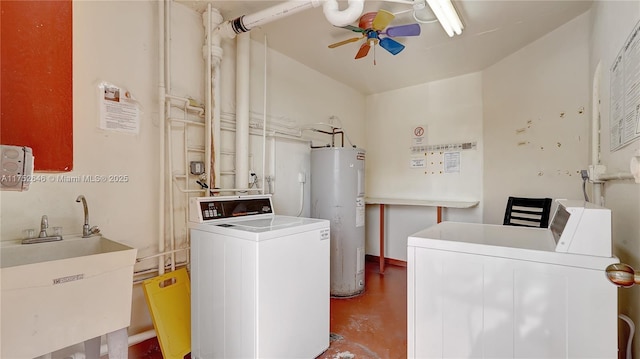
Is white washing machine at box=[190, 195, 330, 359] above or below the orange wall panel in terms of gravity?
below

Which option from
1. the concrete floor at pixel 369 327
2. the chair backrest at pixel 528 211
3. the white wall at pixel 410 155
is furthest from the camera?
the white wall at pixel 410 155

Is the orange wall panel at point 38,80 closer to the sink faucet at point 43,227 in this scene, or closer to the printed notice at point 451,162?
the sink faucet at point 43,227

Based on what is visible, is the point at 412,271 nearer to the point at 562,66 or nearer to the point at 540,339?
the point at 540,339

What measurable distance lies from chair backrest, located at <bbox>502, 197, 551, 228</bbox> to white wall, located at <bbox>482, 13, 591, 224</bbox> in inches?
6.3

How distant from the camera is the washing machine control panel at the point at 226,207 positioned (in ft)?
6.10

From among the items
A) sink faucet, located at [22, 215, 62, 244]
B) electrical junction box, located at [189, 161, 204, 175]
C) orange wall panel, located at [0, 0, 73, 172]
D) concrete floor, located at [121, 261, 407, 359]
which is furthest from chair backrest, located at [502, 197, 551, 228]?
sink faucet, located at [22, 215, 62, 244]

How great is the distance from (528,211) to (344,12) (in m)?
2.36

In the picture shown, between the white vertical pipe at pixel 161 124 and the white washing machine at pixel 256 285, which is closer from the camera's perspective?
the white washing machine at pixel 256 285

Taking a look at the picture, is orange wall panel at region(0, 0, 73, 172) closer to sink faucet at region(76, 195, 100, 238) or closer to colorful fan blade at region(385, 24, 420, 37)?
sink faucet at region(76, 195, 100, 238)

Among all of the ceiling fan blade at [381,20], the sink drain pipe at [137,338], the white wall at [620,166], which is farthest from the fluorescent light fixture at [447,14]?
the sink drain pipe at [137,338]

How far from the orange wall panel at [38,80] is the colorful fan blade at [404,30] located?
176cm

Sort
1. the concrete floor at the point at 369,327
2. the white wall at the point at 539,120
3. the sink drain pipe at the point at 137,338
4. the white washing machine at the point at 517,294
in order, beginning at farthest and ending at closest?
the white wall at the point at 539,120
the concrete floor at the point at 369,327
the sink drain pipe at the point at 137,338
the white washing machine at the point at 517,294

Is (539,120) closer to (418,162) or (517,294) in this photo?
(418,162)

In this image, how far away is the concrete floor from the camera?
1.94 meters
